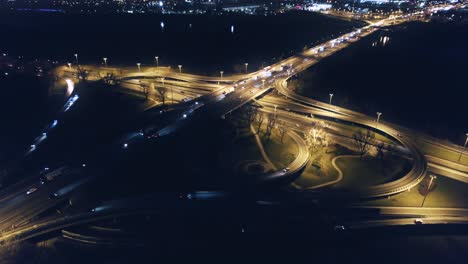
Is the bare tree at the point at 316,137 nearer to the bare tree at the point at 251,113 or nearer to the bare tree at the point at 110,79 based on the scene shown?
the bare tree at the point at 251,113

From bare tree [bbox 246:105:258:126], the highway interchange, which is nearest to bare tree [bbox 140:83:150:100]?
the highway interchange

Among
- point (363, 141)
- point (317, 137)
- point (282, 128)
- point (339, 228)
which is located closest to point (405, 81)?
point (363, 141)

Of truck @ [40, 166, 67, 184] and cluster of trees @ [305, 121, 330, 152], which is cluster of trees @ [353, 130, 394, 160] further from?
truck @ [40, 166, 67, 184]

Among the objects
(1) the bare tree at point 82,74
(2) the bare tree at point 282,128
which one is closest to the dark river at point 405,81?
(2) the bare tree at point 282,128

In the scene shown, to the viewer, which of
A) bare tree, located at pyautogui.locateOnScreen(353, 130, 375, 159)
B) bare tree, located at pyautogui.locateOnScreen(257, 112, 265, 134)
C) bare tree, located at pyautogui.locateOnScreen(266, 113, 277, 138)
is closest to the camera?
Result: bare tree, located at pyautogui.locateOnScreen(353, 130, 375, 159)

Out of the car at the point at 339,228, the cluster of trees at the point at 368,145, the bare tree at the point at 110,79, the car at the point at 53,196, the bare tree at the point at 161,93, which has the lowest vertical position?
the car at the point at 339,228
